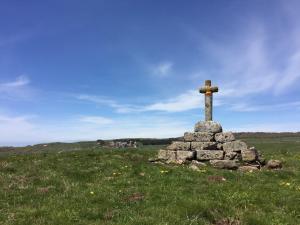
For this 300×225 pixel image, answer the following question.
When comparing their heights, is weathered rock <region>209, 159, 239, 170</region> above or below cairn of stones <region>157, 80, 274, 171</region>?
below

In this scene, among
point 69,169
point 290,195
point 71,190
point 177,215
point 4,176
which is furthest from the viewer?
point 69,169

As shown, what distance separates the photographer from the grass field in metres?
13.9

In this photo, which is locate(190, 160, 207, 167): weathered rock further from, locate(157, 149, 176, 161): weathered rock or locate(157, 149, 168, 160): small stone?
locate(157, 149, 168, 160): small stone

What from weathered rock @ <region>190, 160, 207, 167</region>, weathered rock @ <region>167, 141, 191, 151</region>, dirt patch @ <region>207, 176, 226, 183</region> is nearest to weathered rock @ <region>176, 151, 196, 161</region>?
weathered rock @ <region>190, 160, 207, 167</region>

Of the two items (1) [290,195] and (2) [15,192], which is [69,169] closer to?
(2) [15,192]

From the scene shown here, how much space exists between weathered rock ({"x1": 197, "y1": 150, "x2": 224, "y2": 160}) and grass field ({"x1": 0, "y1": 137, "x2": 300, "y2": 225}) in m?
4.27

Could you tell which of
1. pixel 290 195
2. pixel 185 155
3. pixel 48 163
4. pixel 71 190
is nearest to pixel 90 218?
pixel 71 190

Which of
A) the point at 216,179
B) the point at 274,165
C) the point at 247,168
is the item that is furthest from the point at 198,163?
the point at 216,179

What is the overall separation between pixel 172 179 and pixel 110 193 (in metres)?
3.92

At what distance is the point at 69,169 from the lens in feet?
77.9

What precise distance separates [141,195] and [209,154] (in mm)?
11852

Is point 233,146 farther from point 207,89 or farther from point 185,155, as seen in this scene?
point 207,89

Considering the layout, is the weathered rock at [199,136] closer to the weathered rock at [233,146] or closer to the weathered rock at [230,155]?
the weathered rock at [233,146]

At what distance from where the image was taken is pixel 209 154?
2786cm
